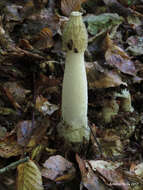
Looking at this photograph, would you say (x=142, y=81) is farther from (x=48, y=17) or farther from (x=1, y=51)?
(x=1, y=51)

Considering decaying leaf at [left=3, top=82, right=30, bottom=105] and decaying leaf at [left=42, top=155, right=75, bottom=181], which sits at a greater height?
decaying leaf at [left=3, top=82, right=30, bottom=105]

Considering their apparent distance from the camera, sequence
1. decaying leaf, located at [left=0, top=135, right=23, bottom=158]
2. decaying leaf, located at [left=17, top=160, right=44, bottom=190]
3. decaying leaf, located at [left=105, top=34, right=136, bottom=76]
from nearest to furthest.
A: 1. decaying leaf, located at [left=17, top=160, right=44, bottom=190]
2. decaying leaf, located at [left=0, top=135, right=23, bottom=158]
3. decaying leaf, located at [left=105, top=34, right=136, bottom=76]

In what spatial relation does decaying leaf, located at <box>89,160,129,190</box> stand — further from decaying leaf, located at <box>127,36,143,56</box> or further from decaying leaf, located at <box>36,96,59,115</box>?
decaying leaf, located at <box>127,36,143,56</box>

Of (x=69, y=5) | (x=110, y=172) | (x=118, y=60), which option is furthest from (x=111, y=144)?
(x=69, y=5)

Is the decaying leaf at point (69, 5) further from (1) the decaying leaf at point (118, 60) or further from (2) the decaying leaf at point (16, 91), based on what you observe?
(2) the decaying leaf at point (16, 91)

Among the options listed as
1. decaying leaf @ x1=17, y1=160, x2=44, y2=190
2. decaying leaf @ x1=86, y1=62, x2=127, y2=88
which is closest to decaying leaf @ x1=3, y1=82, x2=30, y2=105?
decaying leaf @ x1=86, y1=62, x2=127, y2=88

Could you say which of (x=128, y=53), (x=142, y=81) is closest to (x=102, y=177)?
(x=142, y=81)

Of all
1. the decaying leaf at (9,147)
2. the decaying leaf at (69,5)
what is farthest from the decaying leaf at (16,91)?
the decaying leaf at (69,5)

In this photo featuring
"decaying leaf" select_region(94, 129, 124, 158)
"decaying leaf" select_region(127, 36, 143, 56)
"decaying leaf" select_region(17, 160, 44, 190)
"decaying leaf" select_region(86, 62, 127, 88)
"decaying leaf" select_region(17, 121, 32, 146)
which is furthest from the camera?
"decaying leaf" select_region(127, 36, 143, 56)
